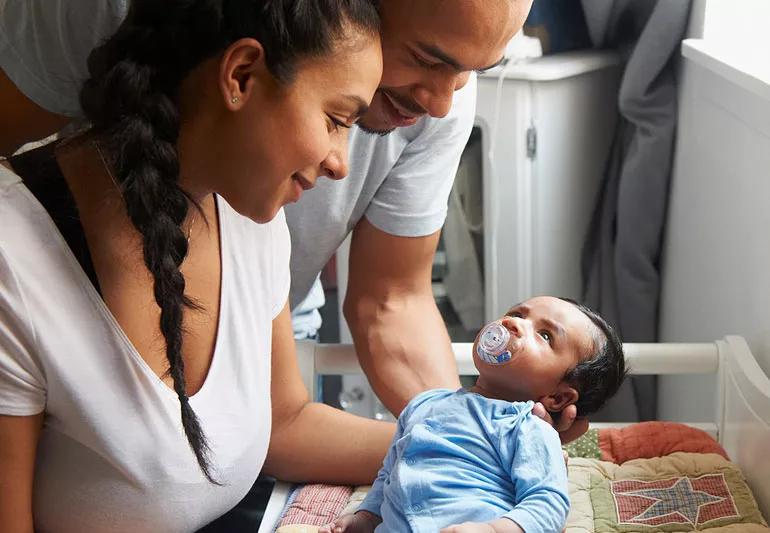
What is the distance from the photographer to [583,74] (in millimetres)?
2119

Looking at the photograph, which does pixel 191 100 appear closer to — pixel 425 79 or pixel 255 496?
pixel 425 79

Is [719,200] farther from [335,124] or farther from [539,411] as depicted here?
[335,124]

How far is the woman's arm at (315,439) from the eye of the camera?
1.31m

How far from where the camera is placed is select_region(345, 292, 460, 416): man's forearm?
140 cm

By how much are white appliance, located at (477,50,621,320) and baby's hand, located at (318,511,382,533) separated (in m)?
1.03

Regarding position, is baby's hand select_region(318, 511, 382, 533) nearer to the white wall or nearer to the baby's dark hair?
the baby's dark hair

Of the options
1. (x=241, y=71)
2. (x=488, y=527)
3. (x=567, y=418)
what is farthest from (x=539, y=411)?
(x=241, y=71)

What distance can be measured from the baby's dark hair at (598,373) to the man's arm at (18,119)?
67 centimetres

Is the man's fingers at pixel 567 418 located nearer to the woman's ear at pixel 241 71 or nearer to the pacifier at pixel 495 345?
the pacifier at pixel 495 345

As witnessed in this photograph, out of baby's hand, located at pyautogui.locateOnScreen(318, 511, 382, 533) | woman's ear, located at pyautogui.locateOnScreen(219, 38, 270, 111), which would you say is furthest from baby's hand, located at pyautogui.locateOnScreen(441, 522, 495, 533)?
woman's ear, located at pyautogui.locateOnScreen(219, 38, 270, 111)

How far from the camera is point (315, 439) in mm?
1316

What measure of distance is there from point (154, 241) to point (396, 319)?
59cm

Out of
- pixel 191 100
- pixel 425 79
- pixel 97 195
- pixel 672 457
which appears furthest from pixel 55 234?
pixel 672 457

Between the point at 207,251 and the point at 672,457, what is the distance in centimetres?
69
